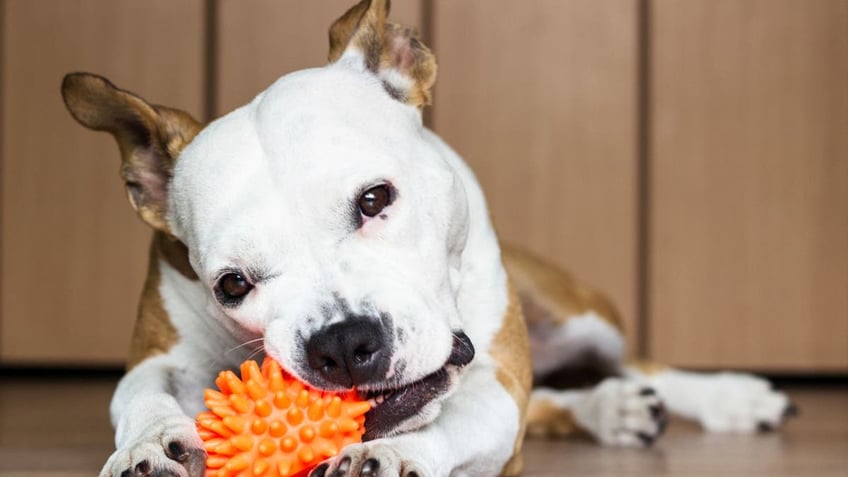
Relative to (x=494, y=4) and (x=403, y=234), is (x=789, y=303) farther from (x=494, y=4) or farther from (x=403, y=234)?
(x=403, y=234)

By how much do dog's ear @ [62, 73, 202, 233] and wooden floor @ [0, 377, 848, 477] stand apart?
1.61 ft

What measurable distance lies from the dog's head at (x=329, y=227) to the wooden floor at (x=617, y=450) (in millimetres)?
500

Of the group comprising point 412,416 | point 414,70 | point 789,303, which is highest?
point 414,70

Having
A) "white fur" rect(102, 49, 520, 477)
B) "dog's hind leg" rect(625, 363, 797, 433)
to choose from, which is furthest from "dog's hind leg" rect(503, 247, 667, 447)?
"white fur" rect(102, 49, 520, 477)

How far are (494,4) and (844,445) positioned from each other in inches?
82.3

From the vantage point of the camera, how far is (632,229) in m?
3.88

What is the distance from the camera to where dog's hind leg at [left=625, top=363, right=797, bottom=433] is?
264cm

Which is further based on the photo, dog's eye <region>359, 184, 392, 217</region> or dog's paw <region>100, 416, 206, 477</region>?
dog's eye <region>359, 184, 392, 217</region>

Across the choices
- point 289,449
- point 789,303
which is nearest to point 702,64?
point 789,303

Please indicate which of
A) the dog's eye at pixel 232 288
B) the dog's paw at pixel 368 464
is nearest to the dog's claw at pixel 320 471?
the dog's paw at pixel 368 464

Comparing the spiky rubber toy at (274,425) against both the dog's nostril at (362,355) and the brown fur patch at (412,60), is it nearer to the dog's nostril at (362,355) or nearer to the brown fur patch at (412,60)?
the dog's nostril at (362,355)

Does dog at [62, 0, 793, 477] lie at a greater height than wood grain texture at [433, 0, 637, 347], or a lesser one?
greater

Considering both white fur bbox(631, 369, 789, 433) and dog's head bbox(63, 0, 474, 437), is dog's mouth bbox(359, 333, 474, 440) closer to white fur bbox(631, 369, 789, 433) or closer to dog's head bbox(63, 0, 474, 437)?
dog's head bbox(63, 0, 474, 437)

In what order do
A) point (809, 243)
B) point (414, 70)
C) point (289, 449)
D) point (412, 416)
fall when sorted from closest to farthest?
point (289, 449) → point (412, 416) → point (414, 70) → point (809, 243)
